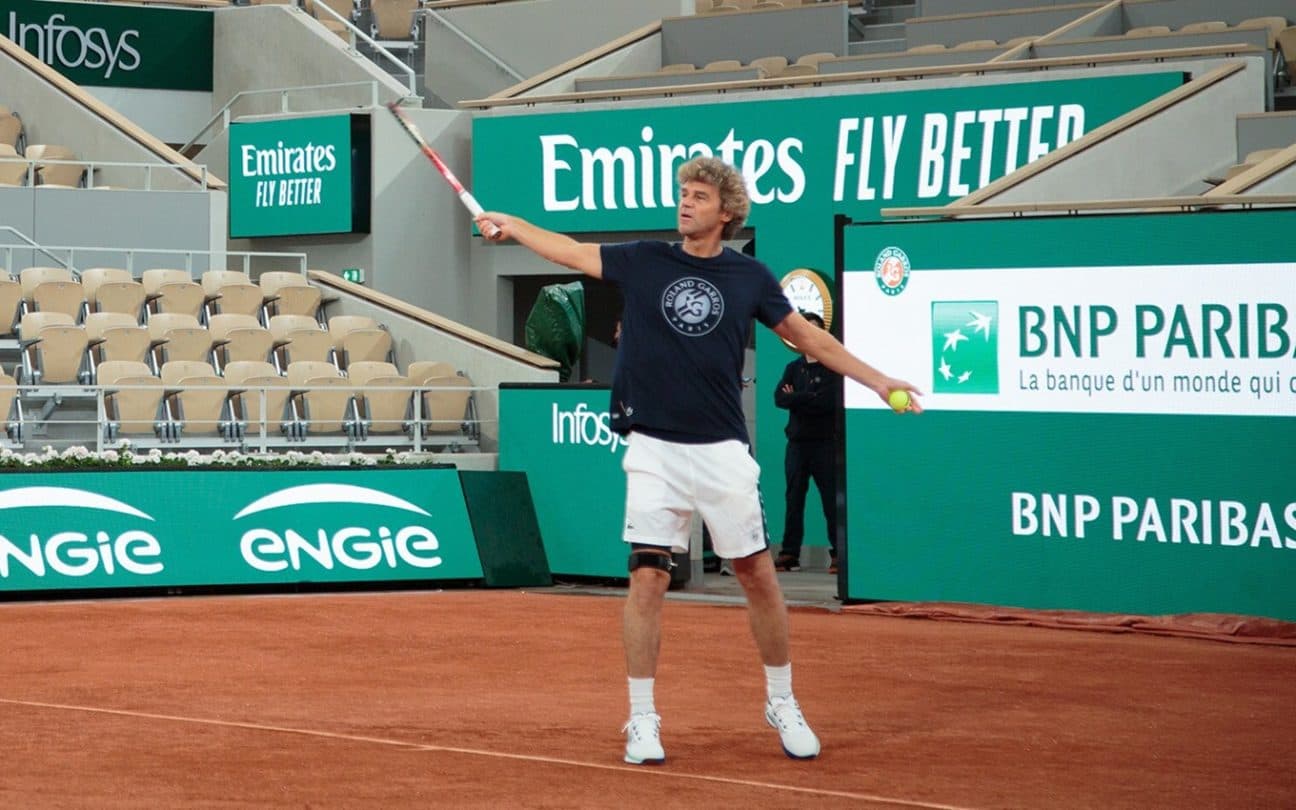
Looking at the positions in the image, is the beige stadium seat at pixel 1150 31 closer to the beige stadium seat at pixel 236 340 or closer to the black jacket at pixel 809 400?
the black jacket at pixel 809 400

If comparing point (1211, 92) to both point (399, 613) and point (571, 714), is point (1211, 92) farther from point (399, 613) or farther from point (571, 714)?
point (571, 714)

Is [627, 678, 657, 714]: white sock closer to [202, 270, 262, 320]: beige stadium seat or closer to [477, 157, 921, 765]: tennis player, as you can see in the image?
[477, 157, 921, 765]: tennis player

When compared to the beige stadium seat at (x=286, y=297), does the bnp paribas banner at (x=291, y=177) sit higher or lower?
higher

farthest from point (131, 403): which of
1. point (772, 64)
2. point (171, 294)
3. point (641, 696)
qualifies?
point (641, 696)

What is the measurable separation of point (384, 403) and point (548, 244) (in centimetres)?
1041

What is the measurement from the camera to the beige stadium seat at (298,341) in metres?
18.0

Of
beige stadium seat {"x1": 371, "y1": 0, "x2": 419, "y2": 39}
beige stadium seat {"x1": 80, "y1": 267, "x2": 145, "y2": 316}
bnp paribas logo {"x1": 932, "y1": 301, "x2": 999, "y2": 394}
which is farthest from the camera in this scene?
beige stadium seat {"x1": 371, "y1": 0, "x2": 419, "y2": 39}

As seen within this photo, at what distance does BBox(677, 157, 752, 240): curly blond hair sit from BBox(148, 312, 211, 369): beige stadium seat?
11.0 meters

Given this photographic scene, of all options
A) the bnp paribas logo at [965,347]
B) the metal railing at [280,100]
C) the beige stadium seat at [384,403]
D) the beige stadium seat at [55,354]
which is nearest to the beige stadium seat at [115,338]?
the beige stadium seat at [55,354]

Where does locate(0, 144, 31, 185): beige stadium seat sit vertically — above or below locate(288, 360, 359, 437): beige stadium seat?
above

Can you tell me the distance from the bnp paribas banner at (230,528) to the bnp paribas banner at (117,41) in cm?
1348

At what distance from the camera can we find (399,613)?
12.3 m

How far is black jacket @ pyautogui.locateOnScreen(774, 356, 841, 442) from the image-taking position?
15195 mm

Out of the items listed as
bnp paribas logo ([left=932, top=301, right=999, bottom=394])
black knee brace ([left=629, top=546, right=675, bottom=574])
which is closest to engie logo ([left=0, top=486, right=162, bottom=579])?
bnp paribas logo ([left=932, top=301, right=999, bottom=394])
